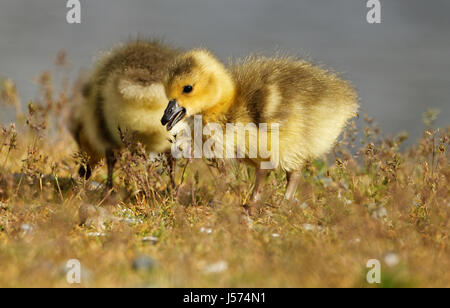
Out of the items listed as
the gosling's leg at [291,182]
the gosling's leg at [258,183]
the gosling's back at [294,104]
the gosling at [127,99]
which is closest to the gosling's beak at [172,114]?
the gosling at [127,99]

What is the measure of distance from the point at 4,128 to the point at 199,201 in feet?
3.99

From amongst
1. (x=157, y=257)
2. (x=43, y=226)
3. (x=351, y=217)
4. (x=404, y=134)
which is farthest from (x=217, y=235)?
(x=404, y=134)

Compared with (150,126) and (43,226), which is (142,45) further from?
(43,226)

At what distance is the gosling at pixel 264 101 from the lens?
3096 millimetres

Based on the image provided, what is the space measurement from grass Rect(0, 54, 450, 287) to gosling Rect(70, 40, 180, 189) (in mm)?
295

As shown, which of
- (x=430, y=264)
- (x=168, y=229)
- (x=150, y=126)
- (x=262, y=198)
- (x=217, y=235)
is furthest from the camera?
(x=150, y=126)

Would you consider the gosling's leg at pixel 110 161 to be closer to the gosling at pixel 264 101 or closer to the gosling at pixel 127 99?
the gosling at pixel 127 99

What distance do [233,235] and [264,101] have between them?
0.83m

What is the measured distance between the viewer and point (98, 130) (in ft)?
12.6

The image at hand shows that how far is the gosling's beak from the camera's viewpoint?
310cm

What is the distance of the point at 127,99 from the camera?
3.43 meters

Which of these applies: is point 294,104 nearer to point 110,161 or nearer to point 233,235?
point 233,235

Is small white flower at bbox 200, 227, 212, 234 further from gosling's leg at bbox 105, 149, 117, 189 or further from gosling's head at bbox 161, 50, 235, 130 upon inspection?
gosling's leg at bbox 105, 149, 117, 189

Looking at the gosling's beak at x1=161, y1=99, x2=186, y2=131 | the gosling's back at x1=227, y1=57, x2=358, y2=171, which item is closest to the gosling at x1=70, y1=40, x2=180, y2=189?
the gosling's beak at x1=161, y1=99, x2=186, y2=131
